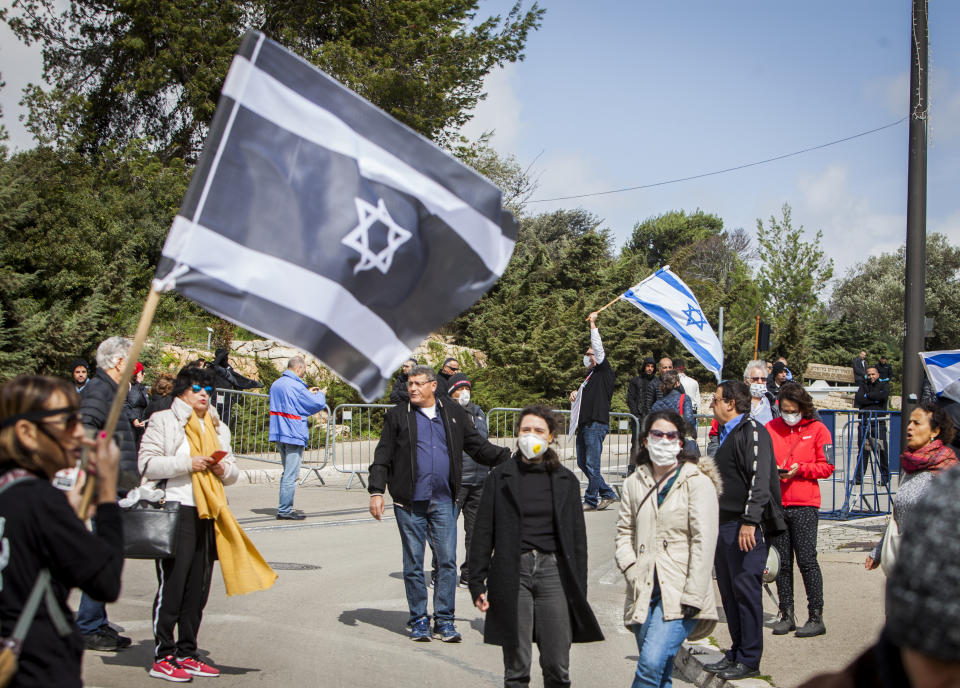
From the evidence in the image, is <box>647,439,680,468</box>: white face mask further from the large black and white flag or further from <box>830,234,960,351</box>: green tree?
<box>830,234,960,351</box>: green tree

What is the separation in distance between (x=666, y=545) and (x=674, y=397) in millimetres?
8540

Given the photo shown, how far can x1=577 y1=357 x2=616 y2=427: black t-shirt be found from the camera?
1376 centimetres

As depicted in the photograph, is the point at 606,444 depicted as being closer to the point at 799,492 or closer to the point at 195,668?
the point at 799,492

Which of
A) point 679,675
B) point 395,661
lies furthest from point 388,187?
point 679,675

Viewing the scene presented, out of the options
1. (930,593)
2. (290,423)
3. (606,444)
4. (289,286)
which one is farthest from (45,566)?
(606,444)

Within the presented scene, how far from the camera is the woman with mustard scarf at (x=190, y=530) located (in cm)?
608

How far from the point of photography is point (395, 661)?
6.84 metres

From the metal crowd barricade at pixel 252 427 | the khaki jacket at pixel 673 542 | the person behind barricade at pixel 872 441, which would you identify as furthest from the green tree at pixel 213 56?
the khaki jacket at pixel 673 542

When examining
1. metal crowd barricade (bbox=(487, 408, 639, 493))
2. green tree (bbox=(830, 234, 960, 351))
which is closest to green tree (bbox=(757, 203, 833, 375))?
green tree (bbox=(830, 234, 960, 351))

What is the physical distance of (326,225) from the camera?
423 centimetres

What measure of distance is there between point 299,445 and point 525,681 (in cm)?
842

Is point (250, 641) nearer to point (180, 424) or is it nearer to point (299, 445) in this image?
point (180, 424)

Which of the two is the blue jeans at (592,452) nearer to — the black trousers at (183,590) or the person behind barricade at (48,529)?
the black trousers at (183,590)

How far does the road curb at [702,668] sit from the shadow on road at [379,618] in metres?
2.18
